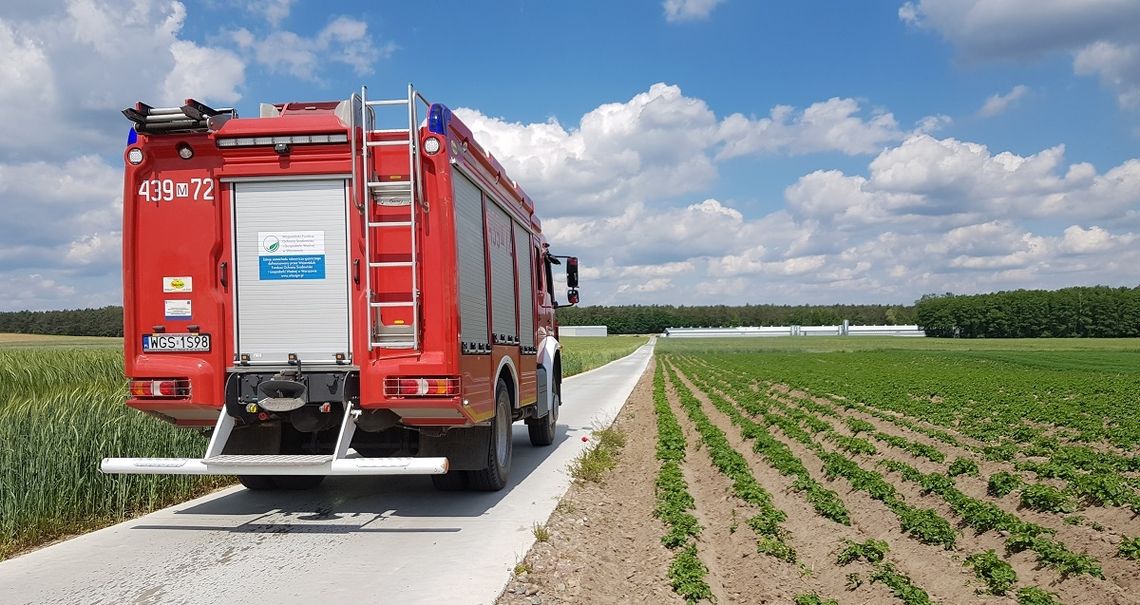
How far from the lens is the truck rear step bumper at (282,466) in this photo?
270 inches

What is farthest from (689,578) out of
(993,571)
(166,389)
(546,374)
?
(546,374)

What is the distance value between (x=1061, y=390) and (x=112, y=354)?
2322 centimetres

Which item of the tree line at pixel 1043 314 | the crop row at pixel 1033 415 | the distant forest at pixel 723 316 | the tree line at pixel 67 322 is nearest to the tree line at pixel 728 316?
the distant forest at pixel 723 316

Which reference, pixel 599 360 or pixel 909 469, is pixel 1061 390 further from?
pixel 599 360

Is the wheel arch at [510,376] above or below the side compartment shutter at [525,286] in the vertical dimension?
below

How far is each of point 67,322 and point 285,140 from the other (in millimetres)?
73432

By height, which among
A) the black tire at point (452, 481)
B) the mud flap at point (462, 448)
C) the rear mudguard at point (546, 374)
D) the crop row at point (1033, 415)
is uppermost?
the rear mudguard at point (546, 374)

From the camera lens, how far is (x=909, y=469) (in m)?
9.57

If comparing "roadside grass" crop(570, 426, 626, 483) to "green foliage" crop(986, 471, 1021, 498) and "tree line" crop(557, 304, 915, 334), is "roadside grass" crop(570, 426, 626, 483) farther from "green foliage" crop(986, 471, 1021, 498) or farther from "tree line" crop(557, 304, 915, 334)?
"tree line" crop(557, 304, 915, 334)

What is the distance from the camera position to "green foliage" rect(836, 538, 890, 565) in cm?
652

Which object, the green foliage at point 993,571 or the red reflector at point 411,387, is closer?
the green foliage at point 993,571

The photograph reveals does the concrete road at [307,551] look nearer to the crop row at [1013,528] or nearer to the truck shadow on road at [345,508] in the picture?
the truck shadow on road at [345,508]

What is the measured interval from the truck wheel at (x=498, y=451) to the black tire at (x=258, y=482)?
7.19 feet

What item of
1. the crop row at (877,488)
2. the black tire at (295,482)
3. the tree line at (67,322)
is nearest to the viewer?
the crop row at (877,488)
